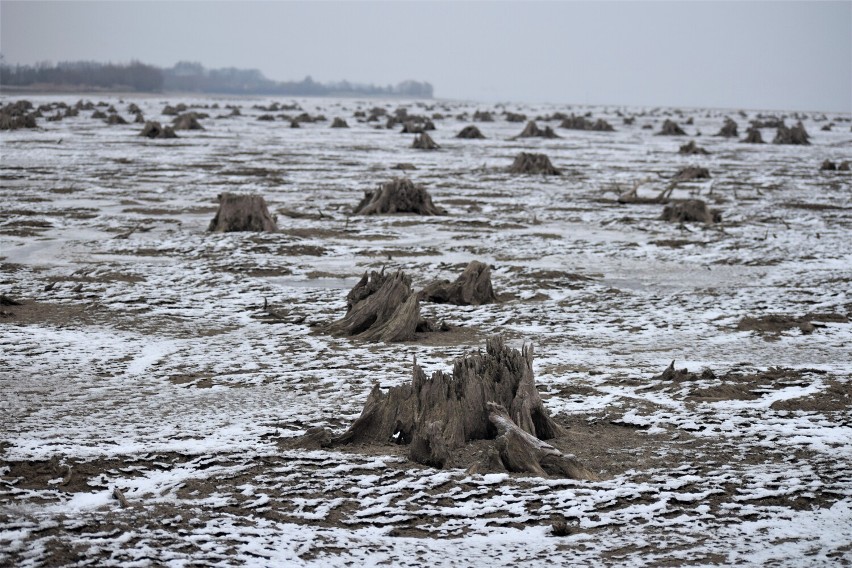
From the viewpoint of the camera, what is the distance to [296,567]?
417 cm

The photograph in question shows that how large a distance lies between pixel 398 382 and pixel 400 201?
965 cm

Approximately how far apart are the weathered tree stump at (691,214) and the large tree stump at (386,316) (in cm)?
828

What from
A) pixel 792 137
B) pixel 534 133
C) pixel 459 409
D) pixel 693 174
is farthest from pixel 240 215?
pixel 792 137

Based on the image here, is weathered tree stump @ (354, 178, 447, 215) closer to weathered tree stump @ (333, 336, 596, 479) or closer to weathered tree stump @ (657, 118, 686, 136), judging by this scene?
weathered tree stump @ (333, 336, 596, 479)

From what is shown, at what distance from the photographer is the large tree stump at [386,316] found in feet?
27.4

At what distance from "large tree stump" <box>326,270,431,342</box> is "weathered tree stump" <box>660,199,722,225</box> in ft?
27.2

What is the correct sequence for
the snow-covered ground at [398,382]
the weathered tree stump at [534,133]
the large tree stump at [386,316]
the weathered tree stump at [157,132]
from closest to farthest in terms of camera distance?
the snow-covered ground at [398,382] < the large tree stump at [386,316] < the weathered tree stump at [157,132] < the weathered tree stump at [534,133]

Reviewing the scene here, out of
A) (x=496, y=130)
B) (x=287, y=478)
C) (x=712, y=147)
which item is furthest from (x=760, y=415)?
(x=496, y=130)

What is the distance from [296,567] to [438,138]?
1432 inches

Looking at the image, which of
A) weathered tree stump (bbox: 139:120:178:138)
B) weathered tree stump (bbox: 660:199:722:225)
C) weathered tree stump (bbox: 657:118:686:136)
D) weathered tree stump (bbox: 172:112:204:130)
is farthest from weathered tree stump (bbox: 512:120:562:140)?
weathered tree stump (bbox: 660:199:722:225)

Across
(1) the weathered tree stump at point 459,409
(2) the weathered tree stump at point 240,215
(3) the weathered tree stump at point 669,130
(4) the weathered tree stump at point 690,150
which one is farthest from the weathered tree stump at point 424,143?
(1) the weathered tree stump at point 459,409

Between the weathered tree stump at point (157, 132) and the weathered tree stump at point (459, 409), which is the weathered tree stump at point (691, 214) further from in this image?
the weathered tree stump at point (157, 132)

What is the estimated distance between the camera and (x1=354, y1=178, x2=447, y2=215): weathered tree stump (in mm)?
16297

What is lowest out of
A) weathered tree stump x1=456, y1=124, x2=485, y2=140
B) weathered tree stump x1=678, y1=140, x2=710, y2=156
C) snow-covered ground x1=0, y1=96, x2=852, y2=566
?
snow-covered ground x1=0, y1=96, x2=852, y2=566
